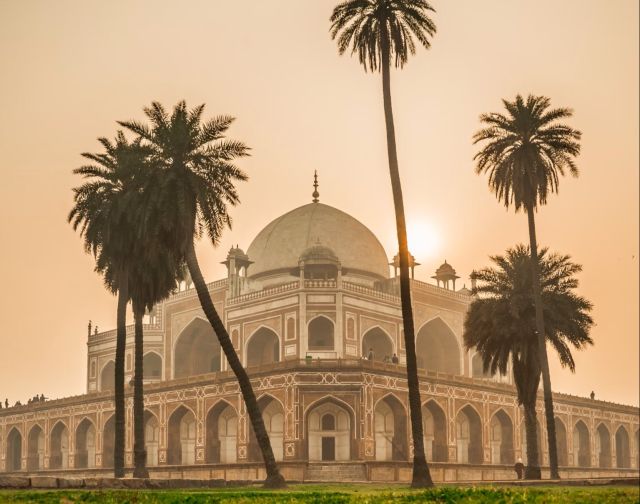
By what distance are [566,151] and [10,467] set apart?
5110cm

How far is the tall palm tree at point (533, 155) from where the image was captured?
39.9m

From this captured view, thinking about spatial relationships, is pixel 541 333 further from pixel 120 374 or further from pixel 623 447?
pixel 623 447

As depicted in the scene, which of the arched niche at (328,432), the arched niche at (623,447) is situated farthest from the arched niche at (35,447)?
the arched niche at (623,447)

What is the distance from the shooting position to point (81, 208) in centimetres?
4012

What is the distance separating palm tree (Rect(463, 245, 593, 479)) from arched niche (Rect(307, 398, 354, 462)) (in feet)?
38.3

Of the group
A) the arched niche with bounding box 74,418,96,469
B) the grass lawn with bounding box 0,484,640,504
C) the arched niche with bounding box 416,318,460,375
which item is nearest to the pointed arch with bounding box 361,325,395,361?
the arched niche with bounding box 416,318,460,375

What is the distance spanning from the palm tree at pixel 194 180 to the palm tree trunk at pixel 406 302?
591cm

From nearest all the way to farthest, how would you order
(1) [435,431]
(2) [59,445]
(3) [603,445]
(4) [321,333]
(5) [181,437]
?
(1) [435,431] → (5) [181,437] → (4) [321,333] → (2) [59,445] → (3) [603,445]

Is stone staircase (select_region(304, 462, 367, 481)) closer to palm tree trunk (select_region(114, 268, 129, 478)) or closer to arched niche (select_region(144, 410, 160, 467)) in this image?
palm tree trunk (select_region(114, 268, 129, 478))

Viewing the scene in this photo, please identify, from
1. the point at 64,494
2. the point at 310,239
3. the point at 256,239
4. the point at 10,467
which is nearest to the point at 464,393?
the point at 310,239

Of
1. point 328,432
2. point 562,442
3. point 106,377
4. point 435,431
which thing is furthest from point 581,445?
point 106,377

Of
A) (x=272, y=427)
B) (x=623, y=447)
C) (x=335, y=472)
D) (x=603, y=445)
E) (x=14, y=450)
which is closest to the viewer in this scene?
(x=335, y=472)

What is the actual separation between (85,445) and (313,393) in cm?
2255

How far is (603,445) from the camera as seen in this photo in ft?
242
